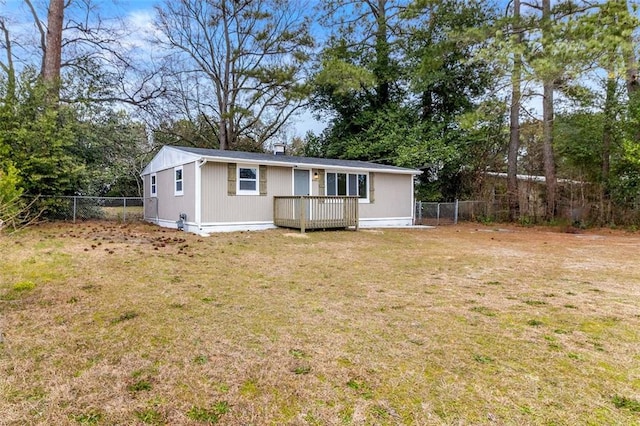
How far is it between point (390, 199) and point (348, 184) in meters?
2.08

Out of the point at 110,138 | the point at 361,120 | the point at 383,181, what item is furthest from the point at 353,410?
the point at 361,120

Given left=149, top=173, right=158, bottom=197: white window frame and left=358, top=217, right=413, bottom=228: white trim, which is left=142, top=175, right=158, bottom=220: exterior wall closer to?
left=149, top=173, right=158, bottom=197: white window frame

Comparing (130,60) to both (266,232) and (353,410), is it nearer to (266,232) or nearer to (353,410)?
(266,232)

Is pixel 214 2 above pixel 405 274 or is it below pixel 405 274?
above

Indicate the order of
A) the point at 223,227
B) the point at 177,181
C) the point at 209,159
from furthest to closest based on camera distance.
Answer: the point at 177,181
the point at 223,227
the point at 209,159

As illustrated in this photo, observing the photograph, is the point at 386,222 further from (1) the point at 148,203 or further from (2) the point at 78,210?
(2) the point at 78,210

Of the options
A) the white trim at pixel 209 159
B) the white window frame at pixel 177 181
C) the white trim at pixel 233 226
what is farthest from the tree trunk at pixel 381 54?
the white window frame at pixel 177 181

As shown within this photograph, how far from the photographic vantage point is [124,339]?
2.81 m

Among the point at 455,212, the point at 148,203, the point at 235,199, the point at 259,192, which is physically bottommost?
the point at 455,212

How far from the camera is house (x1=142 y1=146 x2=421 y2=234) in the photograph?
10320mm

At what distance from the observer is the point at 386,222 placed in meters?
13.8

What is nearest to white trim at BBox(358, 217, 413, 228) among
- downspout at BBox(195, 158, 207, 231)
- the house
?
the house

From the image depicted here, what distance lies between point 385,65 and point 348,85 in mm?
3143

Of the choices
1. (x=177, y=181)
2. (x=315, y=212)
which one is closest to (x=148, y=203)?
(x=177, y=181)
